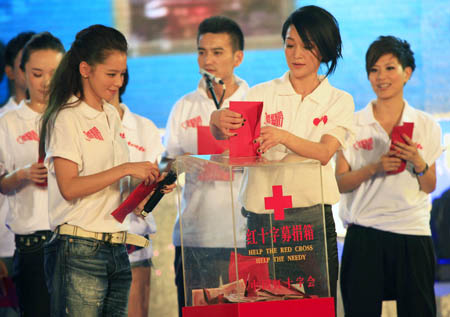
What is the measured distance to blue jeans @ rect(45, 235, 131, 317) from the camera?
83.2 inches

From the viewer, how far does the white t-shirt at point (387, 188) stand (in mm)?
3025

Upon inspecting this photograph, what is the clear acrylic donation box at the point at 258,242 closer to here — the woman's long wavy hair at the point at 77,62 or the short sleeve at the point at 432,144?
the woman's long wavy hair at the point at 77,62

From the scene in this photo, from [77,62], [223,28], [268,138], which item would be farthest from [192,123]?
[268,138]

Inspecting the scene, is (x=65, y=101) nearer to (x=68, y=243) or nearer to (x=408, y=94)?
(x=68, y=243)

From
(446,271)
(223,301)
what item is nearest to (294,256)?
(223,301)

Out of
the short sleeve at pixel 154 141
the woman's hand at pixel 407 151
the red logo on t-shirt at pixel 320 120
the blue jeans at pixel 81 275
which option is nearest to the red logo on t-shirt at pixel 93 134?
the blue jeans at pixel 81 275

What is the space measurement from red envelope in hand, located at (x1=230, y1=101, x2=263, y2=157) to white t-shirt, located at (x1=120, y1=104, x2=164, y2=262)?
1110 mm

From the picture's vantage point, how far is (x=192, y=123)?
10.4 feet

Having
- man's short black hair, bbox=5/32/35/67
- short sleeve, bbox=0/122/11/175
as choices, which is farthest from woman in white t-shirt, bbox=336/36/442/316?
man's short black hair, bbox=5/32/35/67

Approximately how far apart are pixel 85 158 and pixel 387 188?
154 cm

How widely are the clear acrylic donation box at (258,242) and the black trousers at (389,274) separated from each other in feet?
3.86

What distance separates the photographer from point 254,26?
4.14 m

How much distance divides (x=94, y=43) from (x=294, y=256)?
104cm

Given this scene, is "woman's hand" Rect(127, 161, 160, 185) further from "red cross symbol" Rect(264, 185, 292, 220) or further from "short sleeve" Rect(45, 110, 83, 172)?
"red cross symbol" Rect(264, 185, 292, 220)
